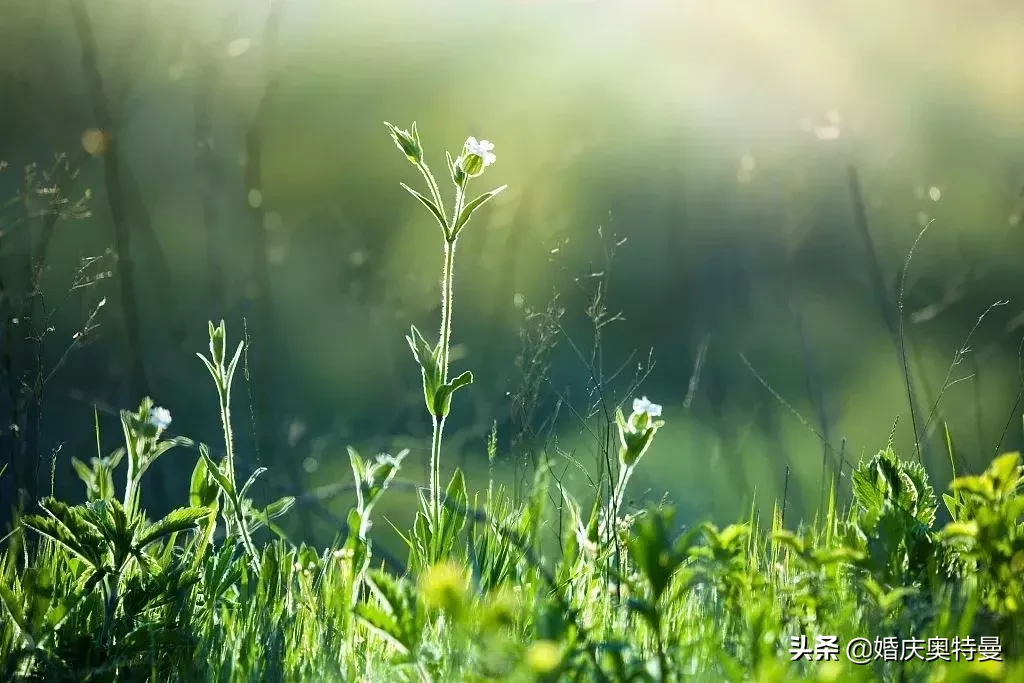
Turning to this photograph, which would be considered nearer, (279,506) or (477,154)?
(477,154)

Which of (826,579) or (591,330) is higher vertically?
(591,330)

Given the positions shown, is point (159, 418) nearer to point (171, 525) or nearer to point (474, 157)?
point (171, 525)

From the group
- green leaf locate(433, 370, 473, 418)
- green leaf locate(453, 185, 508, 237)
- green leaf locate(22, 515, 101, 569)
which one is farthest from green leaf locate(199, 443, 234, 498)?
green leaf locate(453, 185, 508, 237)

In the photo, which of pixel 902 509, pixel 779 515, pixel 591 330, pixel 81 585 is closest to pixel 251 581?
pixel 81 585

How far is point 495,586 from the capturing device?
1.57 meters

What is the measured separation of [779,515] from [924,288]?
2420 mm

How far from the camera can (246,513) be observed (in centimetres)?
166

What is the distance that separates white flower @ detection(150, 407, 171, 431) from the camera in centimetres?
159

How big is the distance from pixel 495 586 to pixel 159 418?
64 centimetres

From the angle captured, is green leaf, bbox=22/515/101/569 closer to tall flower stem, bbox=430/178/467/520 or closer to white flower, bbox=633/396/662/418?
tall flower stem, bbox=430/178/467/520

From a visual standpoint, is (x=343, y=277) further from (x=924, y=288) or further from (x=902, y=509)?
(x=902, y=509)

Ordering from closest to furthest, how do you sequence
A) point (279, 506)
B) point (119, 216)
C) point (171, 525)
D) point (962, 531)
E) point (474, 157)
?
point (962, 531)
point (171, 525)
point (474, 157)
point (279, 506)
point (119, 216)

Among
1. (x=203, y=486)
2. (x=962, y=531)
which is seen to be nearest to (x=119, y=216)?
(x=203, y=486)

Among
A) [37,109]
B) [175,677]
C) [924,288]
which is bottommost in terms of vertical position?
[175,677]
